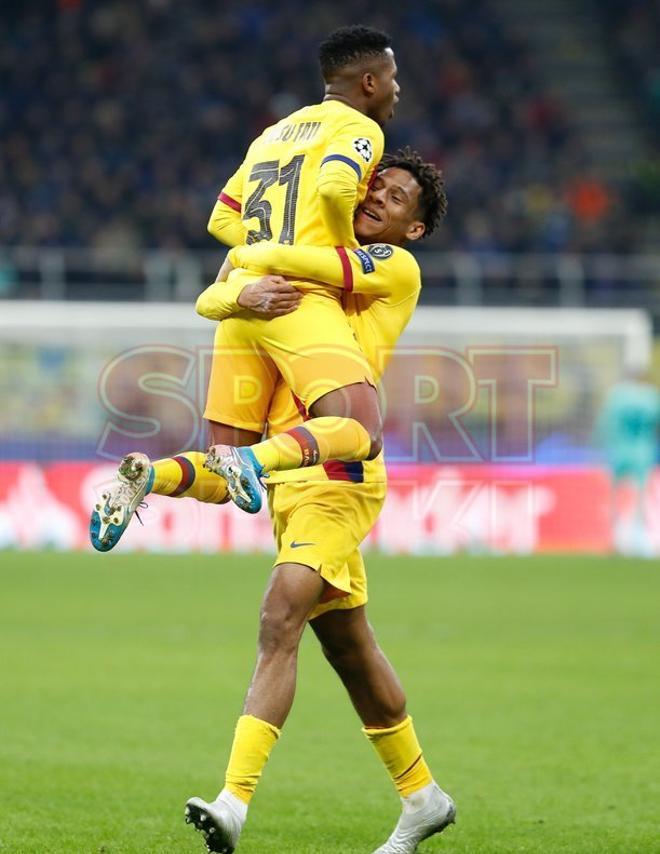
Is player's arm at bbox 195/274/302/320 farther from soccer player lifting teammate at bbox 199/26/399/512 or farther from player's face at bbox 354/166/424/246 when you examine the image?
player's face at bbox 354/166/424/246

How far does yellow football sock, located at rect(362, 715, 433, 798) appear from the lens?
221 inches

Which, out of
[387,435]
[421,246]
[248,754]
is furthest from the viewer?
[421,246]

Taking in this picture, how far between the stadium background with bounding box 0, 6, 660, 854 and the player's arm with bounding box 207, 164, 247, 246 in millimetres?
2208

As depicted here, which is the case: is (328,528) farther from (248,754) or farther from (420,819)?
(420,819)

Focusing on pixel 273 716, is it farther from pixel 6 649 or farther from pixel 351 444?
pixel 6 649

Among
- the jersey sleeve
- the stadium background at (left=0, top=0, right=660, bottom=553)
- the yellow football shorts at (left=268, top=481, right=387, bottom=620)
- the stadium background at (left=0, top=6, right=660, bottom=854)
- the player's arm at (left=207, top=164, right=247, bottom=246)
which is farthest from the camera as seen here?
the stadium background at (left=0, top=0, right=660, bottom=553)

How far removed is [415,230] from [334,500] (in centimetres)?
110

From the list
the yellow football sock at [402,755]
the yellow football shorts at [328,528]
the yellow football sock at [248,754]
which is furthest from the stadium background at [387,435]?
the yellow football shorts at [328,528]

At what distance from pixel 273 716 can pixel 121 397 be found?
42.0 feet

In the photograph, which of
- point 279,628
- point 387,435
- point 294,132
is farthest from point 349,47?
point 387,435

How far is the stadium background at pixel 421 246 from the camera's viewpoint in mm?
18500

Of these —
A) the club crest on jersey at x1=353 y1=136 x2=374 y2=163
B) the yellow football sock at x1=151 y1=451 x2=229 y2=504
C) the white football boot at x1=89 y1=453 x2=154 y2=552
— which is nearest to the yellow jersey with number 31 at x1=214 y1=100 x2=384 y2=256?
the club crest on jersey at x1=353 y1=136 x2=374 y2=163

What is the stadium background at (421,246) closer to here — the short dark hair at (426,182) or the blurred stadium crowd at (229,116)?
the blurred stadium crowd at (229,116)

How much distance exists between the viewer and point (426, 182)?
18.9ft
